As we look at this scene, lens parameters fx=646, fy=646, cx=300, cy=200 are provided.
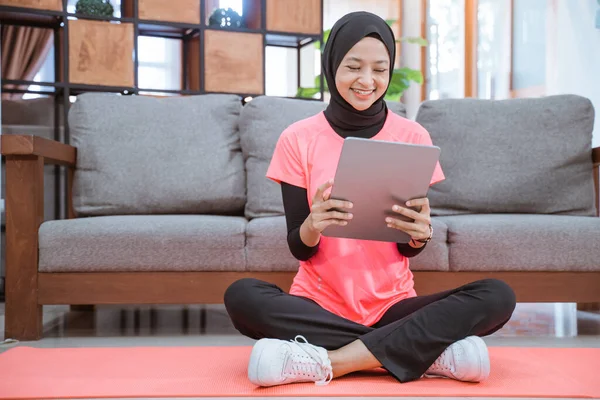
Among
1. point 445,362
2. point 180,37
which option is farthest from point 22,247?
point 180,37

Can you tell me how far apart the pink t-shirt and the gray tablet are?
0.12m

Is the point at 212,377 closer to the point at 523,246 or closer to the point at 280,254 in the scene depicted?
the point at 280,254

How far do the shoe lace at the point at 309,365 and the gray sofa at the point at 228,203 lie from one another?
2.26 feet

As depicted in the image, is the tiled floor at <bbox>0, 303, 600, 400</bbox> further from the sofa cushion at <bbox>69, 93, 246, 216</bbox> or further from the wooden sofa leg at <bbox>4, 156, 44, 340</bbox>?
the sofa cushion at <bbox>69, 93, 246, 216</bbox>

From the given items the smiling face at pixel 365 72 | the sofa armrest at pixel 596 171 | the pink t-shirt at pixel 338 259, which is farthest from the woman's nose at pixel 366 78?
the sofa armrest at pixel 596 171

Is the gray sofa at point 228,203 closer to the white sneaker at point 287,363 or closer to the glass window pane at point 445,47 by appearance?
the white sneaker at point 287,363

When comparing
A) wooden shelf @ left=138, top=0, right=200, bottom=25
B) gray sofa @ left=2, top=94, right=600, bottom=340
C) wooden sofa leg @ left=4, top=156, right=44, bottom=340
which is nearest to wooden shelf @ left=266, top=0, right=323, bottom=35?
wooden shelf @ left=138, top=0, right=200, bottom=25

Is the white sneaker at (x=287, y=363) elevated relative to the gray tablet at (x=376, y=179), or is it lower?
lower

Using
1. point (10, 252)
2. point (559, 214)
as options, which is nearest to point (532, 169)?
point (559, 214)

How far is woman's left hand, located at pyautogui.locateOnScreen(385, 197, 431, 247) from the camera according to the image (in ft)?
4.62

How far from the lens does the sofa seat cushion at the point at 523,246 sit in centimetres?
210

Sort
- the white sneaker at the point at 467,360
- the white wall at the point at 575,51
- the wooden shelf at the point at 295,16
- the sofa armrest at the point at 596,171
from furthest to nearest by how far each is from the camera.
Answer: the white wall at the point at 575,51
the wooden shelf at the point at 295,16
the sofa armrest at the point at 596,171
the white sneaker at the point at 467,360

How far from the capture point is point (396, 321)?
1.46 meters

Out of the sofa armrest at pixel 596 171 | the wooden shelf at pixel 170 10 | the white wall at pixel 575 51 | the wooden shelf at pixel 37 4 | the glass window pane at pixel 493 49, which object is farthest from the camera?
the glass window pane at pixel 493 49
